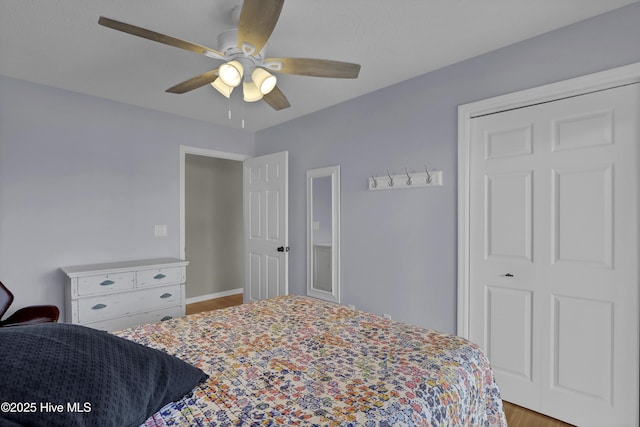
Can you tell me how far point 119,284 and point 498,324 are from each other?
3.11 m

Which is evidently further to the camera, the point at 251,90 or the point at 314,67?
the point at 251,90

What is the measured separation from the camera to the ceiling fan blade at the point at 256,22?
129cm

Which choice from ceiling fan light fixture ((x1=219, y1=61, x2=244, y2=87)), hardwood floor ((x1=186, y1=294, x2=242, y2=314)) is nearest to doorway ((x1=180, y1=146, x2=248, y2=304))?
hardwood floor ((x1=186, y1=294, x2=242, y2=314))

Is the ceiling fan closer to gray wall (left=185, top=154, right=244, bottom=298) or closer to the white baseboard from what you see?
gray wall (left=185, top=154, right=244, bottom=298)

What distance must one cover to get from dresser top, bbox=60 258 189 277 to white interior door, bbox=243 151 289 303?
986 mm

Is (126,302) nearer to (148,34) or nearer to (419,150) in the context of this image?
(148,34)

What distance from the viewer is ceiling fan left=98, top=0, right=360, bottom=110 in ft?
4.46

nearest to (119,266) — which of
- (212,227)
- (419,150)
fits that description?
(212,227)

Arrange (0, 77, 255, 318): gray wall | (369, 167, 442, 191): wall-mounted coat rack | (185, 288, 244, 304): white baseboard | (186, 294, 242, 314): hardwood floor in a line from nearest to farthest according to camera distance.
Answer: (369, 167, 442, 191): wall-mounted coat rack
(0, 77, 255, 318): gray wall
(186, 294, 242, 314): hardwood floor
(185, 288, 244, 304): white baseboard

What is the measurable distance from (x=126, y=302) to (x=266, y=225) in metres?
1.63

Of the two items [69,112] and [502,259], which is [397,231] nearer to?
[502,259]

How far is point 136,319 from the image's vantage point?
2977mm

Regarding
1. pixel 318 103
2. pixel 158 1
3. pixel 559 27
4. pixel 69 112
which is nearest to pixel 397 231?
pixel 318 103

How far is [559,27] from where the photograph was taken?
6.50ft
